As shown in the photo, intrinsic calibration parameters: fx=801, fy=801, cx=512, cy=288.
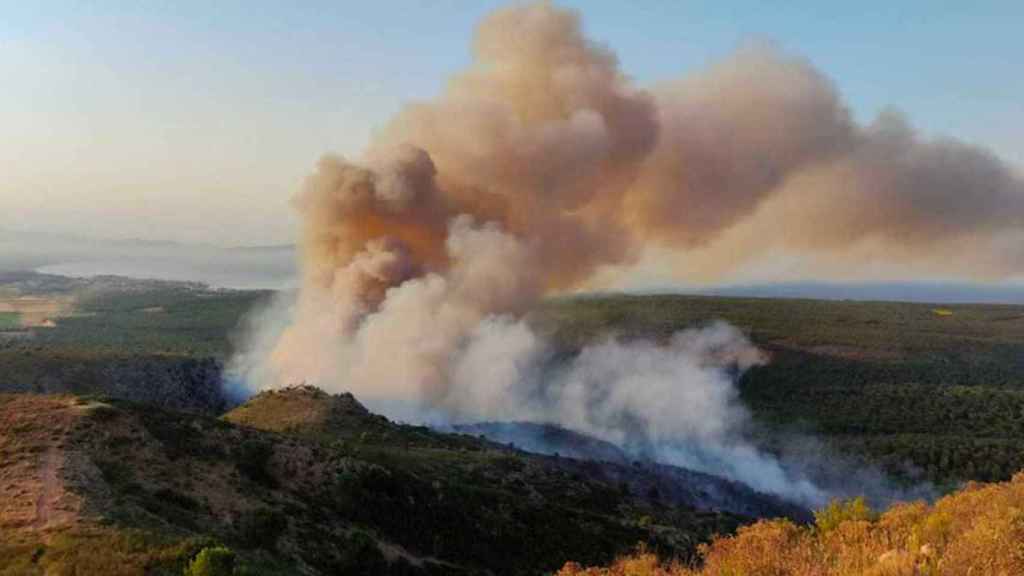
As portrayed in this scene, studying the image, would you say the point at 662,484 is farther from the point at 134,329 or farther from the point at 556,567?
the point at 134,329

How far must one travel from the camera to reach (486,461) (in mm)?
63594

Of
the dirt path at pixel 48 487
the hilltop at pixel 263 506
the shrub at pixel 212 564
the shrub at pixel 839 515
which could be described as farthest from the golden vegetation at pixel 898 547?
the dirt path at pixel 48 487

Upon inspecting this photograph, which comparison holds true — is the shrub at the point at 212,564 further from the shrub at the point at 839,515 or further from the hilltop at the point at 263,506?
the shrub at the point at 839,515

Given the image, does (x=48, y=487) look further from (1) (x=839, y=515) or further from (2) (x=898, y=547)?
(2) (x=898, y=547)

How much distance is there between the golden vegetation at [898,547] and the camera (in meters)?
12.6

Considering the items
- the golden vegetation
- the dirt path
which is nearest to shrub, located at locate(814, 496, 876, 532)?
the golden vegetation

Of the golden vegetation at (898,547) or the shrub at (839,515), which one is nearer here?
the golden vegetation at (898,547)

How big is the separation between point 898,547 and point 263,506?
1147 inches

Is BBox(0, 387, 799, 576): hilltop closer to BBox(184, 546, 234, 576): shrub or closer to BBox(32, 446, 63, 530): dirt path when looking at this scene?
BBox(32, 446, 63, 530): dirt path

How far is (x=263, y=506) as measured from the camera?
36.9 metres

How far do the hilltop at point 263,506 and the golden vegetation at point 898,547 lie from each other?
50.6 feet

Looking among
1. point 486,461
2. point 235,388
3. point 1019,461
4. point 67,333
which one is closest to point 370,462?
point 486,461

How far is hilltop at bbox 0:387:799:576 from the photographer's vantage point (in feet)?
85.8

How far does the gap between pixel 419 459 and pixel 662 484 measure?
115 feet
